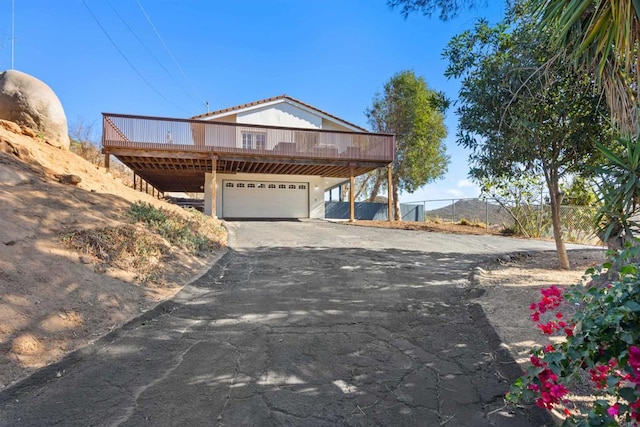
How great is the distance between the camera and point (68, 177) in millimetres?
6680

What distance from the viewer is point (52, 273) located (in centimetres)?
386

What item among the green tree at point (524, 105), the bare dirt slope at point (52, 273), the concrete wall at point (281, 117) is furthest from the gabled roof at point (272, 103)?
the green tree at point (524, 105)

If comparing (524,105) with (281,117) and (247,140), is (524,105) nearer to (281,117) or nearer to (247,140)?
(247,140)

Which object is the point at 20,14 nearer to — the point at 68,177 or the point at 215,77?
the point at 68,177

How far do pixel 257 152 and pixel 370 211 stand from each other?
11568 millimetres

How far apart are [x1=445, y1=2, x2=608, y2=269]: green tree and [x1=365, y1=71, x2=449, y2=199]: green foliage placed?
53.6ft

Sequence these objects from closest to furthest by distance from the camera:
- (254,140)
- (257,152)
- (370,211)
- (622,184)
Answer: (622,184), (257,152), (254,140), (370,211)

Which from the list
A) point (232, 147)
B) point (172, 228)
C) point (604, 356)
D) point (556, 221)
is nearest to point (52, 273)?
point (172, 228)

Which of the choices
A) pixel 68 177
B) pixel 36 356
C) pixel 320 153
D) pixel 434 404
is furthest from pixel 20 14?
pixel 434 404

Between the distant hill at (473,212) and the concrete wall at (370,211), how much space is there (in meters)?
1.08

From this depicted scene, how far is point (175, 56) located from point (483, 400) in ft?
72.7

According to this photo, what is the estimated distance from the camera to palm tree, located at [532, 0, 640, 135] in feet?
11.3

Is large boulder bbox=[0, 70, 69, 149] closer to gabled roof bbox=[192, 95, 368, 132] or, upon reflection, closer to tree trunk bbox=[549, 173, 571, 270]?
gabled roof bbox=[192, 95, 368, 132]

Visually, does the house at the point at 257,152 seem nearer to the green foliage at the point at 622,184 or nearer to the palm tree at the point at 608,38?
the palm tree at the point at 608,38
